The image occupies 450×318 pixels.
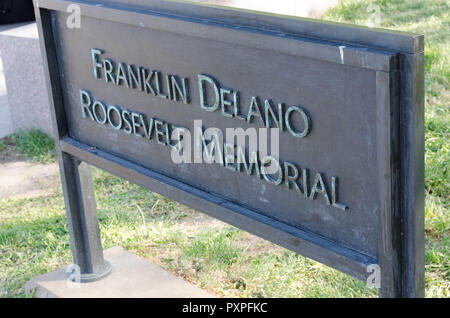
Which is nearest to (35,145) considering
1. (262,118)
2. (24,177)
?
(24,177)

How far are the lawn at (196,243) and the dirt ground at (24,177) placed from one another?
11 cm

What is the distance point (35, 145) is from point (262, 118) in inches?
123

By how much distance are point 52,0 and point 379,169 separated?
1436 mm

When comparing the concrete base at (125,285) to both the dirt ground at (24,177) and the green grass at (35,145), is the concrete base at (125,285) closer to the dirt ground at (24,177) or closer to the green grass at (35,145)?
the dirt ground at (24,177)

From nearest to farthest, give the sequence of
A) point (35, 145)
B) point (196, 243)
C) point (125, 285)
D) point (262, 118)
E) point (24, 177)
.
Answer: point (262, 118)
point (125, 285)
point (196, 243)
point (24, 177)
point (35, 145)

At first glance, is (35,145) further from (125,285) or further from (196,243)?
(125,285)

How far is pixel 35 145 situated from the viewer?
4.70 m

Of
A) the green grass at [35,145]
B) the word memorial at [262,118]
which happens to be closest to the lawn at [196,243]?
the green grass at [35,145]

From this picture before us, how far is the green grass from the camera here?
4.58m

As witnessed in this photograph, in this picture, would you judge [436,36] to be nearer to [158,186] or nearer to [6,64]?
[6,64]

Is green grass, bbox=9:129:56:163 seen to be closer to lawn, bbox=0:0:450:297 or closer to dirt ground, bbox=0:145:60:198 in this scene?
dirt ground, bbox=0:145:60:198

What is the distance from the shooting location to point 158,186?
7.71 feet

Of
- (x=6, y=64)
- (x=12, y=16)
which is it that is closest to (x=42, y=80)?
(x=6, y=64)
